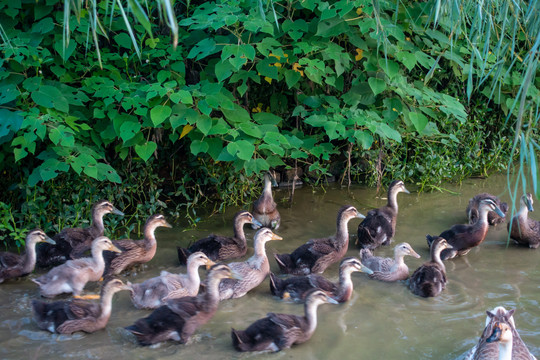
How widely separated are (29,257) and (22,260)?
76 millimetres

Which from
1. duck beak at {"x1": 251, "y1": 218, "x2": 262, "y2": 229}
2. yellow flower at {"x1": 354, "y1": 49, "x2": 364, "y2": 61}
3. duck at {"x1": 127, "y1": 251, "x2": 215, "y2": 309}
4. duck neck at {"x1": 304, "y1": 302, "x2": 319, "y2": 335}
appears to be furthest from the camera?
yellow flower at {"x1": 354, "y1": 49, "x2": 364, "y2": 61}

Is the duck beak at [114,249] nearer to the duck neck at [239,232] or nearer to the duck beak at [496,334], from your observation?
the duck neck at [239,232]

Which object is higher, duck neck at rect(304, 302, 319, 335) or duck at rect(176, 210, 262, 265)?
duck neck at rect(304, 302, 319, 335)

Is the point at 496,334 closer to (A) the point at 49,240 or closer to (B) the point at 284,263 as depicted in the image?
(B) the point at 284,263

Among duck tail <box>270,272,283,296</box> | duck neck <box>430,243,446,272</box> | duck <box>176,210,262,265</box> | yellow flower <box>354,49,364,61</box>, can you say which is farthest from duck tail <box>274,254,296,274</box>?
yellow flower <box>354,49,364,61</box>

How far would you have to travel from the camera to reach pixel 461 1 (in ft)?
16.3

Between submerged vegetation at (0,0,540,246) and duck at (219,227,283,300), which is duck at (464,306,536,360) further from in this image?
submerged vegetation at (0,0,540,246)

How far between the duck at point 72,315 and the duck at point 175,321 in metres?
0.34

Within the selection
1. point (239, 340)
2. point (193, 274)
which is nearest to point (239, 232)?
point (193, 274)

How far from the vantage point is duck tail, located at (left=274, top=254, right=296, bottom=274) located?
6.44 meters

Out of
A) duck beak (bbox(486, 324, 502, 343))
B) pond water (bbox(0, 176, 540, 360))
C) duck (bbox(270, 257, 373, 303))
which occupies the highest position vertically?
duck beak (bbox(486, 324, 502, 343))

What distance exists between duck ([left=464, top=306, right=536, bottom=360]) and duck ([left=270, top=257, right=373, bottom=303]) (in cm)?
144

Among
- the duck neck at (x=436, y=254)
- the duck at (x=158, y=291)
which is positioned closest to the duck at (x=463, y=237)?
the duck neck at (x=436, y=254)

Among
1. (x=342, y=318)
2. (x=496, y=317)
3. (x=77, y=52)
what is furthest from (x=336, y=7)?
(x=496, y=317)
